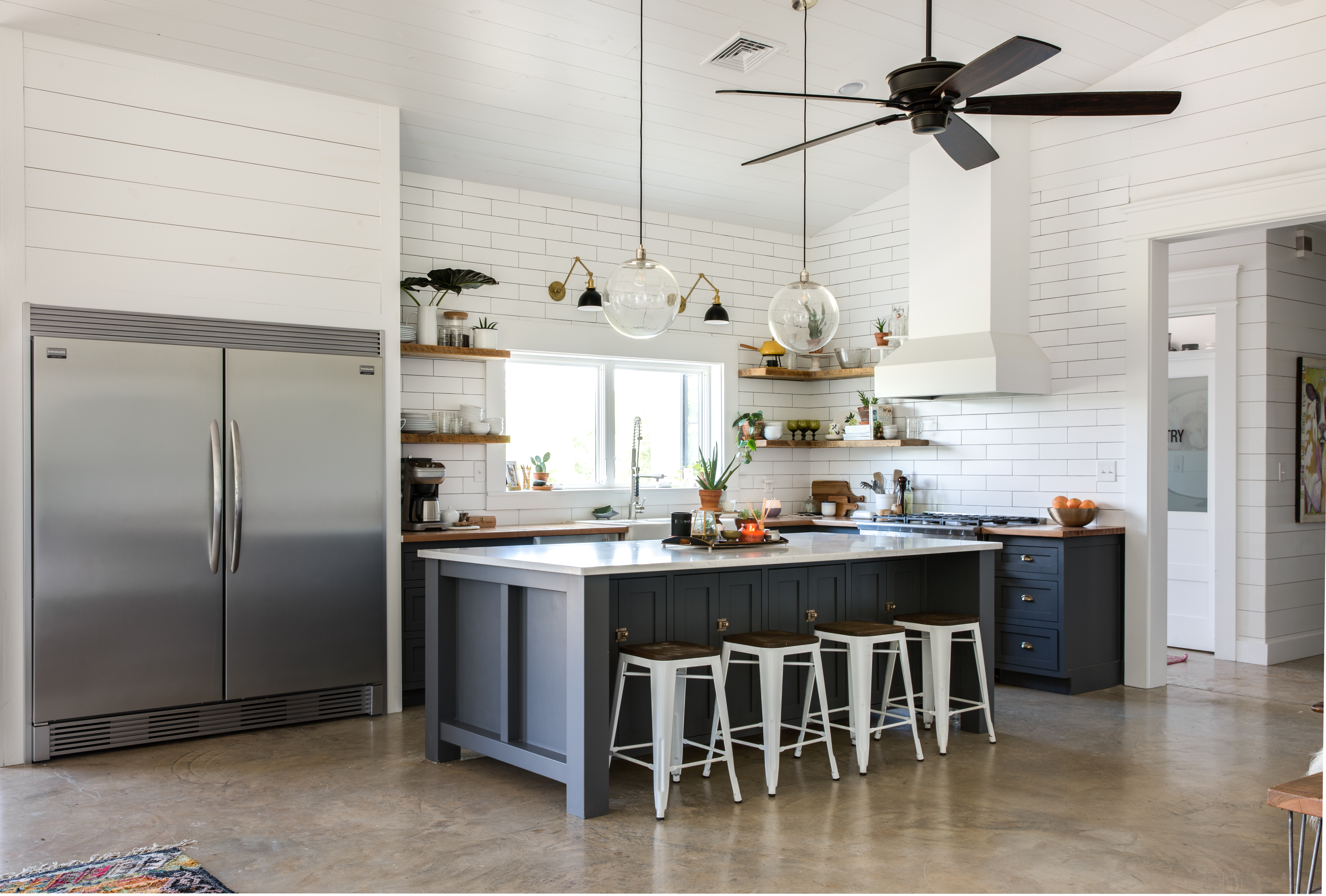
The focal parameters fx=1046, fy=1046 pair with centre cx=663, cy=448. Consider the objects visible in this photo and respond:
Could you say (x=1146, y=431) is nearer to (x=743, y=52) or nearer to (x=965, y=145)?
(x=965, y=145)

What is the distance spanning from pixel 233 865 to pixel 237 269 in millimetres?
2954

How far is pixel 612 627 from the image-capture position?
13.9ft

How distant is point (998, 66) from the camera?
3.20 m

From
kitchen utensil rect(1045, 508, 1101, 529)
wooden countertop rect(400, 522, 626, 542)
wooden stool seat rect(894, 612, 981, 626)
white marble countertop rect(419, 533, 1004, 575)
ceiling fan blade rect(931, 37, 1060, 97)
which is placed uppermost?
ceiling fan blade rect(931, 37, 1060, 97)

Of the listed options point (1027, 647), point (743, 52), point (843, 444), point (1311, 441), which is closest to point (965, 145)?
point (743, 52)

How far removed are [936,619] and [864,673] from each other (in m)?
0.66

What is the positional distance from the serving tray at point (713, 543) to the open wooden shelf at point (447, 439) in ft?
6.04

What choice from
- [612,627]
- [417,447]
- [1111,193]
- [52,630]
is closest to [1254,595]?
[1111,193]

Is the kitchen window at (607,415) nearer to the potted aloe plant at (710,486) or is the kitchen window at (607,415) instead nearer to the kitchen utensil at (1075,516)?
the potted aloe plant at (710,486)

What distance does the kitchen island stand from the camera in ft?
12.3

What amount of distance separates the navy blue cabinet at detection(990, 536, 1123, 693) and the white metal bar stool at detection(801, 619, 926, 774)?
4.12 feet

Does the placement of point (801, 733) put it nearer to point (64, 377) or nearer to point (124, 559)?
point (124, 559)

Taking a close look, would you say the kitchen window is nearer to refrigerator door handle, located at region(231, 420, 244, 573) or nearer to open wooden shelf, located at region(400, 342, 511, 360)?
open wooden shelf, located at region(400, 342, 511, 360)

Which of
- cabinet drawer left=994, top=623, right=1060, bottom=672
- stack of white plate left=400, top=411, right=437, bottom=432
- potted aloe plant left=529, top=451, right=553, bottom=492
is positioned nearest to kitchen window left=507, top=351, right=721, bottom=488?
potted aloe plant left=529, top=451, right=553, bottom=492
